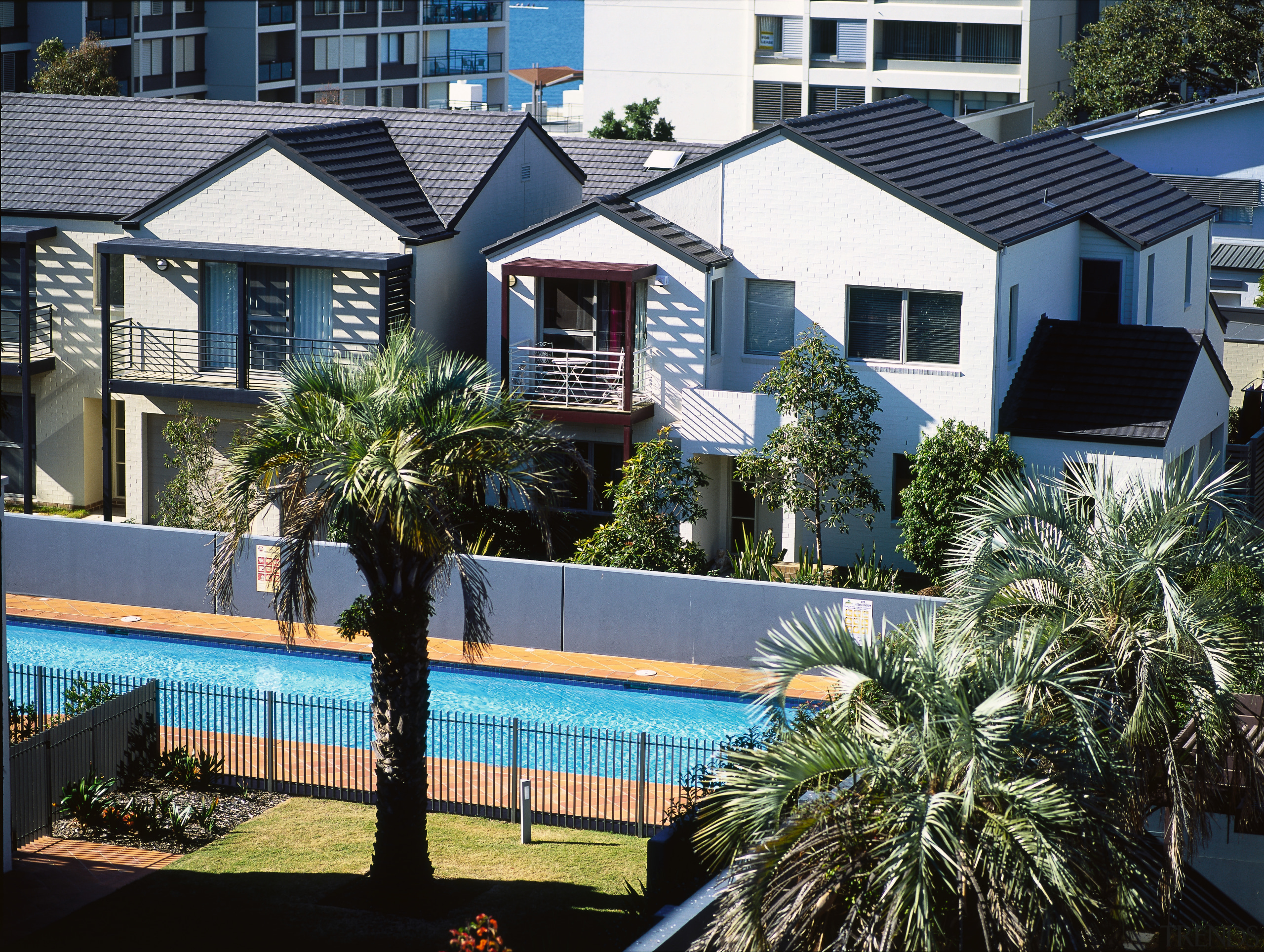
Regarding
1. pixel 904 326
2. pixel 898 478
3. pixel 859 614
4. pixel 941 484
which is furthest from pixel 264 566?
pixel 904 326

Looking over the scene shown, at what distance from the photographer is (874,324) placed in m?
30.0

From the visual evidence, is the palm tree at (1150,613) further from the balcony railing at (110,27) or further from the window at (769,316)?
the balcony railing at (110,27)

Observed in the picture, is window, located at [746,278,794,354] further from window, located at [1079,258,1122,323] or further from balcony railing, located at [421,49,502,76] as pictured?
balcony railing, located at [421,49,502,76]

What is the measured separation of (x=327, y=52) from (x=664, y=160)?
195 ft

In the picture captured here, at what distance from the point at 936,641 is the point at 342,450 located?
6.25 meters

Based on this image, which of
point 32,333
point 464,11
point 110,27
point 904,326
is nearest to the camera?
point 904,326

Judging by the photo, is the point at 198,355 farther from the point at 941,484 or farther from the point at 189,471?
the point at 941,484

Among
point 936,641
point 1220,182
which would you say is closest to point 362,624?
point 936,641

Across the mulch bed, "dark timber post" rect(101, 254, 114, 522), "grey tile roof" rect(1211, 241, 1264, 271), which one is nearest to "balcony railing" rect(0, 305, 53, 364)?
"dark timber post" rect(101, 254, 114, 522)

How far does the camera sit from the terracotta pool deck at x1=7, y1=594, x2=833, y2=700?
25.7 m

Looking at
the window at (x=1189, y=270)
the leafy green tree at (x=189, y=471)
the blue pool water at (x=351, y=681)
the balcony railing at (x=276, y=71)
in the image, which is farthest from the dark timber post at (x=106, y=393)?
the balcony railing at (x=276, y=71)

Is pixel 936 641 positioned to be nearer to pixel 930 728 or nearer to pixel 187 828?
pixel 930 728

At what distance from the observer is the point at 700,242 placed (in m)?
30.8

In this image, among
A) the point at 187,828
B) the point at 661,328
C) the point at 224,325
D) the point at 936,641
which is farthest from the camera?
the point at 224,325
